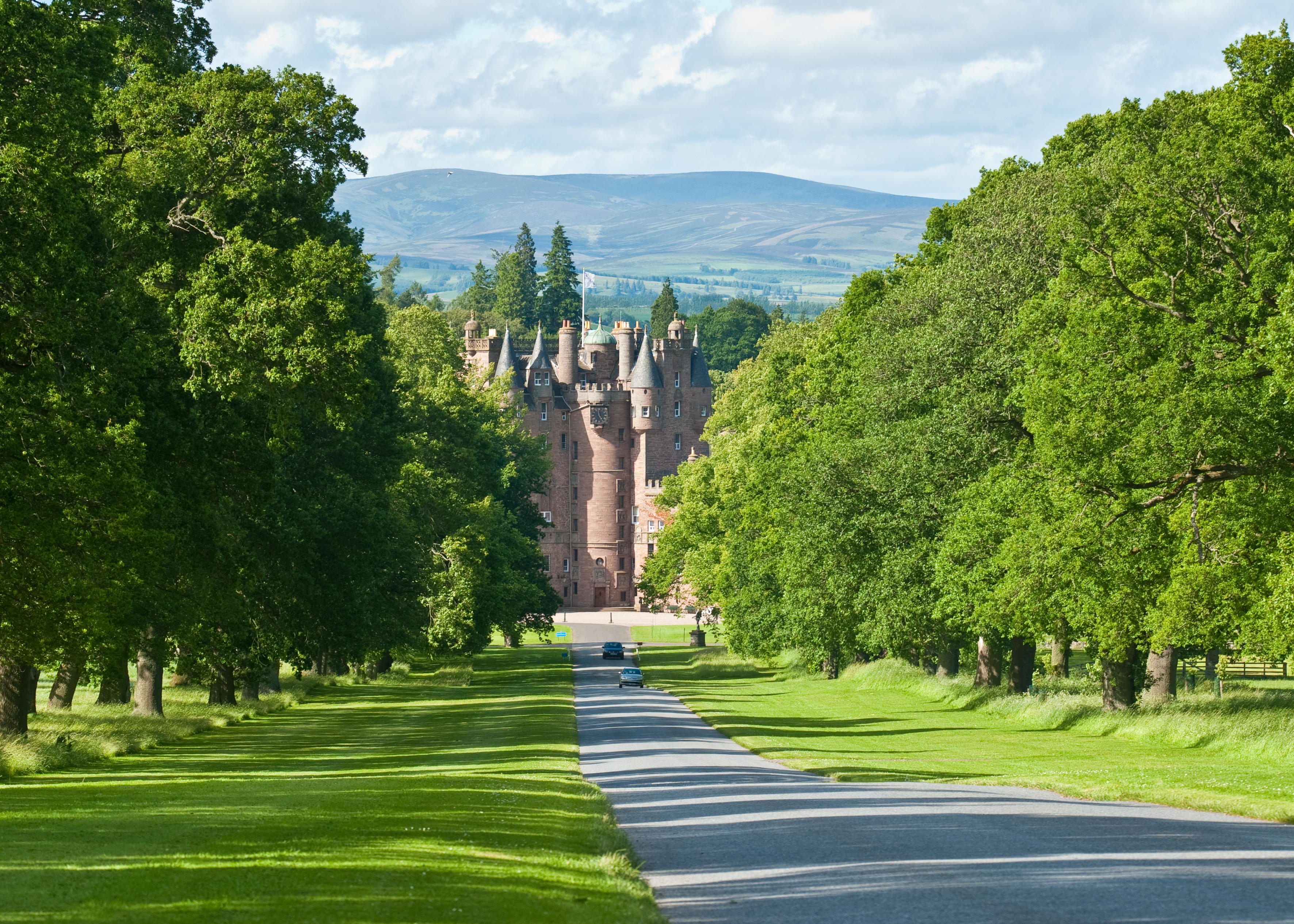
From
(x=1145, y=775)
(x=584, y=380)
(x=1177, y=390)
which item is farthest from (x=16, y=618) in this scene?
(x=584, y=380)

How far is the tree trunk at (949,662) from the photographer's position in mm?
51125

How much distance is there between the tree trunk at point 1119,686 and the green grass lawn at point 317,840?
15.2 metres

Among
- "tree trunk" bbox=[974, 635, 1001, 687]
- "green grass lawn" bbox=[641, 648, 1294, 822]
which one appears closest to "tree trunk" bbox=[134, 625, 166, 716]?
"green grass lawn" bbox=[641, 648, 1294, 822]

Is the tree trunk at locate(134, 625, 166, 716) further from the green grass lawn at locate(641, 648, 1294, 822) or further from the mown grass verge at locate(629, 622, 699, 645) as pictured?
the mown grass verge at locate(629, 622, 699, 645)

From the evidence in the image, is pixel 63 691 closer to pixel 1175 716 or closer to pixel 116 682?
pixel 116 682

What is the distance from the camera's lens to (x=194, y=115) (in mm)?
29203

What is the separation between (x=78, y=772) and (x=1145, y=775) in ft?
54.6

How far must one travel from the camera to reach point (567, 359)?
5522 inches

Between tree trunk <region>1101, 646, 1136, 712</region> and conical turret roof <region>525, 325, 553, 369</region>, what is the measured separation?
10377 centimetres

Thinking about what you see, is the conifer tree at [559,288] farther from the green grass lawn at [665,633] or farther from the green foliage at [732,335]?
the green grass lawn at [665,633]

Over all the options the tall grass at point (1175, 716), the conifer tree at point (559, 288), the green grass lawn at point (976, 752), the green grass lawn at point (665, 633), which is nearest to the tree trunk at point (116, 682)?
the green grass lawn at point (976, 752)

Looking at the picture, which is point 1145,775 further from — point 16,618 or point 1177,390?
point 16,618

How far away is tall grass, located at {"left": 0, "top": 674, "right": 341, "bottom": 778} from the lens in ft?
75.5

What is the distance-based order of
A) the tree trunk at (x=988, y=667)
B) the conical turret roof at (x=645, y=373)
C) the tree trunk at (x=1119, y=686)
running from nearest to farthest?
the tree trunk at (x=1119, y=686) → the tree trunk at (x=988, y=667) → the conical turret roof at (x=645, y=373)
